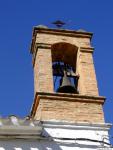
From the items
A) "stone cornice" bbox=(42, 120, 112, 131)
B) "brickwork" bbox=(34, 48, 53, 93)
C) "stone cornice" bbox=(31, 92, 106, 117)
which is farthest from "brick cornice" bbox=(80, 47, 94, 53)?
"stone cornice" bbox=(42, 120, 112, 131)

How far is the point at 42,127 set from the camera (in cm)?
865

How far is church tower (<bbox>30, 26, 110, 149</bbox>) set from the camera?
894 cm

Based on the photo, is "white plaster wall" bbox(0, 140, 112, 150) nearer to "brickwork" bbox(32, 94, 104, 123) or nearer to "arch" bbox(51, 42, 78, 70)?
"brickwork" bbox(32, 94, 104, 123)

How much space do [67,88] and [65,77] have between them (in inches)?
13.7

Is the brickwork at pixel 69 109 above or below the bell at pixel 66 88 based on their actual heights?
below

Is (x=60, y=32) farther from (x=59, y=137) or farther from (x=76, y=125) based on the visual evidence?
(x=59, y=137)

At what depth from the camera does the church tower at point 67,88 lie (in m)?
8.94

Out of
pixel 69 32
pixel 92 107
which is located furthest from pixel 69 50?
pixel 92 107

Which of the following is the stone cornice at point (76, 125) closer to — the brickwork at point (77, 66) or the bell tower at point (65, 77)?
the bell tower at point (65, 77)

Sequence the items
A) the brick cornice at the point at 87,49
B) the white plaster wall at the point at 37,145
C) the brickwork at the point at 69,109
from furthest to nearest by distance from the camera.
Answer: the brick cornice at the point at 87,49 < the brickwork at the point at 69,109 < the white plaster wall at the point at 37,145

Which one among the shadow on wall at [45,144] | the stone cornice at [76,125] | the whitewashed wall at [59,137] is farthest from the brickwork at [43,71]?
the shadow on wall at [45,144]

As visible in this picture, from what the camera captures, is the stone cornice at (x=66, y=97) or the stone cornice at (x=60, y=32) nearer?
the stone cornice at (x=66, y=97)

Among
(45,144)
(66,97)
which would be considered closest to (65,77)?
(66,97)

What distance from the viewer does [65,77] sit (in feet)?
33.9
